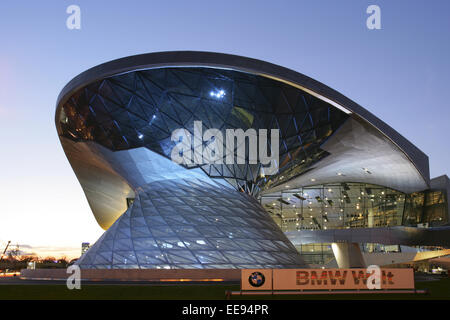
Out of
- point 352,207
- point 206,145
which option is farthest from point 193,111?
point 352,207

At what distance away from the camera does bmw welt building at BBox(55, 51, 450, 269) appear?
23422 millimetres

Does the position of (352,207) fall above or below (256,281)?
above

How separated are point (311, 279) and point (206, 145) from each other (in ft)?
57.7

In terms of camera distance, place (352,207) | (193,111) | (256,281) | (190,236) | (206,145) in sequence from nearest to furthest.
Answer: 1. (256,281)
2. (190,236)
3. (193,111)
4. (206,145)
5. (352,207)

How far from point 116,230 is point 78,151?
12481 mm

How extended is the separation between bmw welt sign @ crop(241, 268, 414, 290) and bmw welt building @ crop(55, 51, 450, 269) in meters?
9.29

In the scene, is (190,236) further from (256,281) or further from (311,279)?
(311,279)

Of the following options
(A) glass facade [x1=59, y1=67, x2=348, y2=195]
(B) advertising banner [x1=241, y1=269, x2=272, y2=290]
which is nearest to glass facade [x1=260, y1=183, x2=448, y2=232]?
(A) glass facade [x1=59, y1=67, x2=348, y2=195]

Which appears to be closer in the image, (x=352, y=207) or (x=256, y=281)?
(x=256, y=281)

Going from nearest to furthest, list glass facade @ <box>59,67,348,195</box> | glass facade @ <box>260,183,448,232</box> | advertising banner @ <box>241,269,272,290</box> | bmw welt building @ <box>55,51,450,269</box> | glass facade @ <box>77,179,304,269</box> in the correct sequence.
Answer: advertising banner @ <box>241,269,272,290</box>
glass facade @ <box>77,179,304,269</box>
bmw welt building @ <box>55,51,450,269</box>
glass facade @ <box>59,67,348,195</box>
glass facade @ <box>260,183,448,232</box>

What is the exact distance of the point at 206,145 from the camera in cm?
3000

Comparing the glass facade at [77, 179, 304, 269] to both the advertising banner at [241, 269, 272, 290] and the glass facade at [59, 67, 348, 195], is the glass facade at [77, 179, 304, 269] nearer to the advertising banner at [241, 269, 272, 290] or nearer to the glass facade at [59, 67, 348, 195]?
the glass facade at [59, 67, 348, 195]

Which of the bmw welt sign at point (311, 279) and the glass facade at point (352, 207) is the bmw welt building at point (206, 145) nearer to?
the bmw welt sign at point (311, 279)
